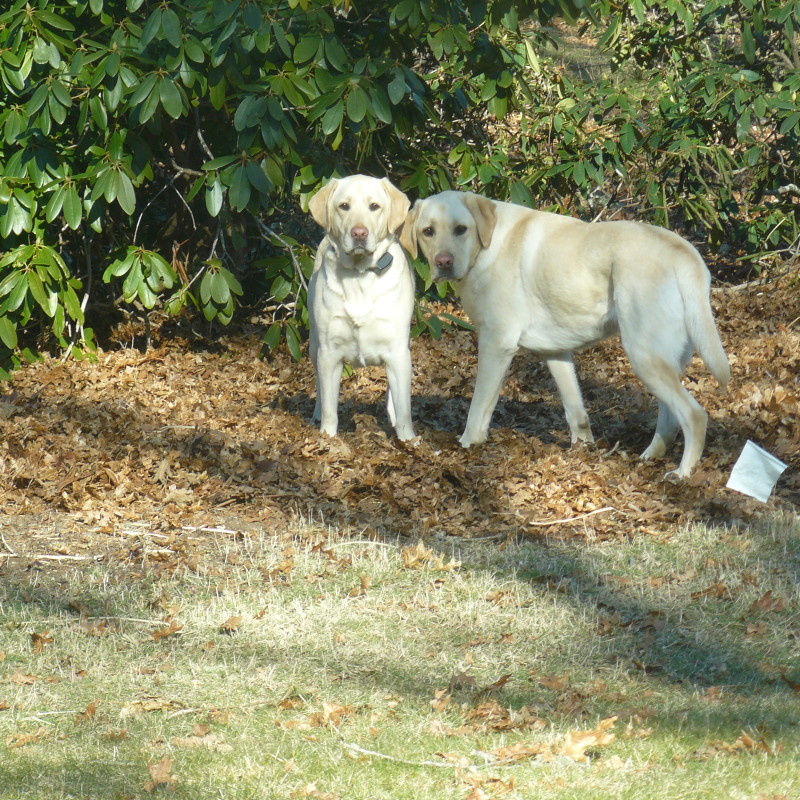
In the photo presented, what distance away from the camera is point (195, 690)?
11.9ft

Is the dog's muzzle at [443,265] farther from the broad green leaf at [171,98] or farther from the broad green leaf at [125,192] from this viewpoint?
the broad green leaf at [125,192]

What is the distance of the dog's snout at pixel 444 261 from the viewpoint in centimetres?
601

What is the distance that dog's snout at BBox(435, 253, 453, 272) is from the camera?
19.7 ft

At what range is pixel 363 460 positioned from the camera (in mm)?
6195

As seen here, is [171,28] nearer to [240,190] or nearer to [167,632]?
[240,190]

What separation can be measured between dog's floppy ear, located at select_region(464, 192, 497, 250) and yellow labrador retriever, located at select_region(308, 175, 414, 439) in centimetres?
36

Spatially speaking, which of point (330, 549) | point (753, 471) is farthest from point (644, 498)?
point (330, 549)

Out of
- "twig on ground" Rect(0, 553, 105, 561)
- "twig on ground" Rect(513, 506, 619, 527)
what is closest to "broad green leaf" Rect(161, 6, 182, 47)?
"twig on ground" Rect(0, 553, 105, 561)

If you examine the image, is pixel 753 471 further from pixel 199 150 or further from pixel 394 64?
pixel 199 150

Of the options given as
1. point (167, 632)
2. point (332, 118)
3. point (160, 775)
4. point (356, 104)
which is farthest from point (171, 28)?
point (160, 775)

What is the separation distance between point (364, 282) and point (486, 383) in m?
0.91

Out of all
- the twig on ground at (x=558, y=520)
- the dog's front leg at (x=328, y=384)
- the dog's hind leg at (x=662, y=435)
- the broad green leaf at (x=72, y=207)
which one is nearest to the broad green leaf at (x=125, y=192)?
the broad green leaf at (x=72, y=207)

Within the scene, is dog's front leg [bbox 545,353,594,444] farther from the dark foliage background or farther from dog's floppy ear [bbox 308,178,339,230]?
dog's floppy ear [bbox 308,178,339,230]

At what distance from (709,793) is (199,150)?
24.5 feet
